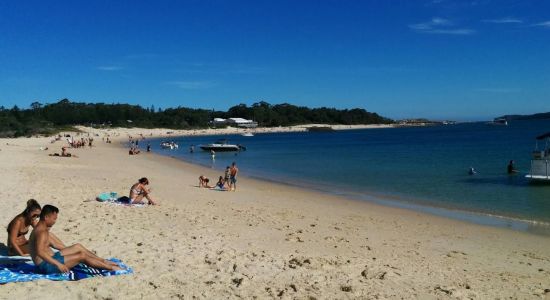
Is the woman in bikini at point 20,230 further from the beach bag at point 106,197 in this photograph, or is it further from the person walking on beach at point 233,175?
Answer: the person walking on beach at point 233,175

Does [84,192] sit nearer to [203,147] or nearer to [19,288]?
[19,288]

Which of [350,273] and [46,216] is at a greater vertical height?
[46,216]

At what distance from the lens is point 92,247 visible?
9031 millimetres

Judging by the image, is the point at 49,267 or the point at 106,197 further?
the point at 106,197

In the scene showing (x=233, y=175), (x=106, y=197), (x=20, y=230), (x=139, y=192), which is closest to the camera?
(x=20, y=230)

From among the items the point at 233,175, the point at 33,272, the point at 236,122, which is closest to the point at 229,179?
the point at 233,175

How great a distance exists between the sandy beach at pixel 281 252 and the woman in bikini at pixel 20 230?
4.01 feet

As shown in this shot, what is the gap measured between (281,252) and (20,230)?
463 cm

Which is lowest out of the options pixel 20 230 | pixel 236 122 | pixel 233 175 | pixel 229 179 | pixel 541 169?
pixel 229 179

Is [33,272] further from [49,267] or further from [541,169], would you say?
[541,169]

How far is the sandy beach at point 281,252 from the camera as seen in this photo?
7074 mm

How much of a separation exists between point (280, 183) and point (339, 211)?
1095 cm

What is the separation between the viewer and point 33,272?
7125 millimetres

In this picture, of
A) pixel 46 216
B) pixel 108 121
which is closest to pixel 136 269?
pixel 46 216
